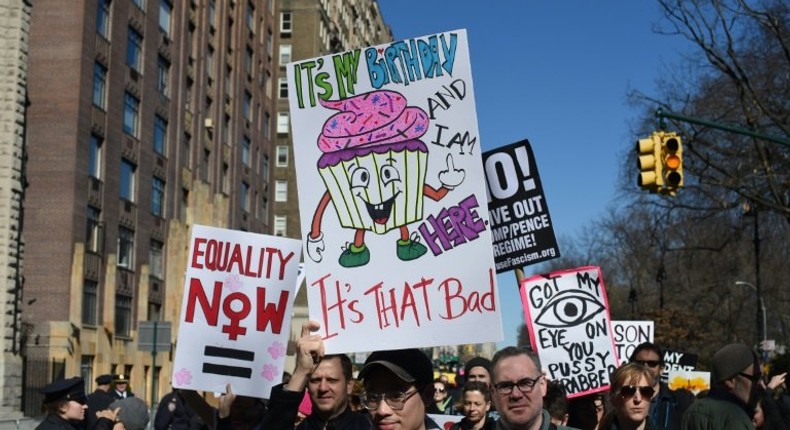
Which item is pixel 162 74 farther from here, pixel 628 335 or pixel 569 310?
pixel 569 310

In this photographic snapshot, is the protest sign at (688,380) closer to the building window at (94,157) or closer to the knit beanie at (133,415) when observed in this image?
the knit beanie at (133,415)

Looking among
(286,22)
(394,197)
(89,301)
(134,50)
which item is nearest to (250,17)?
(286,22)

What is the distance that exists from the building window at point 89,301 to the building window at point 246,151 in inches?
970

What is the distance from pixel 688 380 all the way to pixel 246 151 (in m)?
49.6

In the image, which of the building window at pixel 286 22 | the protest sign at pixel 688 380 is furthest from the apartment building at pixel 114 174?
the building window at pixel 286 22

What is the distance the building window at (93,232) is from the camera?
1471 inches

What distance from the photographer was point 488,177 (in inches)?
384

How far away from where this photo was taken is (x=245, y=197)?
6322 cm

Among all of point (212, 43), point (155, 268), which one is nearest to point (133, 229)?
point (155, 268)

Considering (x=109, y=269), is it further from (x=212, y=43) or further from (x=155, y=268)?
(x=212, y=43)

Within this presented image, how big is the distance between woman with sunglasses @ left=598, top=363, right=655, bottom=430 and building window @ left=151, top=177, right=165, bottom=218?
40.2 m

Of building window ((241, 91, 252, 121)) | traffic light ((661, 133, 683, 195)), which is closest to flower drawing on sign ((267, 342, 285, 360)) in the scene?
traffic light ((661, 133, 683, 195))

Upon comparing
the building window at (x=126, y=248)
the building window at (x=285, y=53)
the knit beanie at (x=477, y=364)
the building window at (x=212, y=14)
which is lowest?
the knit beanie at (x=477, y=364)

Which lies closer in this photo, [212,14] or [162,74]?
[162,74]
